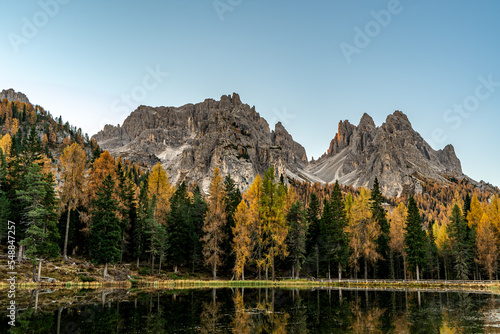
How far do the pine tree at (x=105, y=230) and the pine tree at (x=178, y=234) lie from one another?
12.4 metres

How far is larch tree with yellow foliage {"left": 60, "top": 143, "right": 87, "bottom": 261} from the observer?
50.9 meters

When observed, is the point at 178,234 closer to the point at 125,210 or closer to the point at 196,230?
the point at 196,230

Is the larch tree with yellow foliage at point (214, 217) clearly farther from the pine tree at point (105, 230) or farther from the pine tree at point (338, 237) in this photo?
the pine tree at point (338, 237)

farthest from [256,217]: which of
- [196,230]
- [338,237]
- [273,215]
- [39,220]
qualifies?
[39,220]

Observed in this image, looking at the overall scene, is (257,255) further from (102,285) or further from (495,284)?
(495,284)

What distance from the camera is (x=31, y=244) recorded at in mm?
41031

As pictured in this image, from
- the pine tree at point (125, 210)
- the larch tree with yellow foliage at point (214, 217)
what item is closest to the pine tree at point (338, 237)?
the larch tree with yellow foliage at point (214, 217)

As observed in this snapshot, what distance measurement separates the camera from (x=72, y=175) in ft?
168

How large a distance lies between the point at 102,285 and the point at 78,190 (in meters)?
14.3

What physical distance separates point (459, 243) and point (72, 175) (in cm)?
6599

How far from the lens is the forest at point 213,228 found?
4912 cm

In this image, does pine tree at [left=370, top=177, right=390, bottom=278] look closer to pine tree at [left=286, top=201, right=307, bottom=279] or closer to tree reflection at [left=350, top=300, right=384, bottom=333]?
pine tree at [left=286, top=201, right=307, bottom=279]

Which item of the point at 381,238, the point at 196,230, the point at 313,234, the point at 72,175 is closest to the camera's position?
the point at 72,175

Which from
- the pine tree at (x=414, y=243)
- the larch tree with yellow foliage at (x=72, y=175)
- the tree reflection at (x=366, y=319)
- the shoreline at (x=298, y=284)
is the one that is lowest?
the shoreline at (x=298, y=284)
